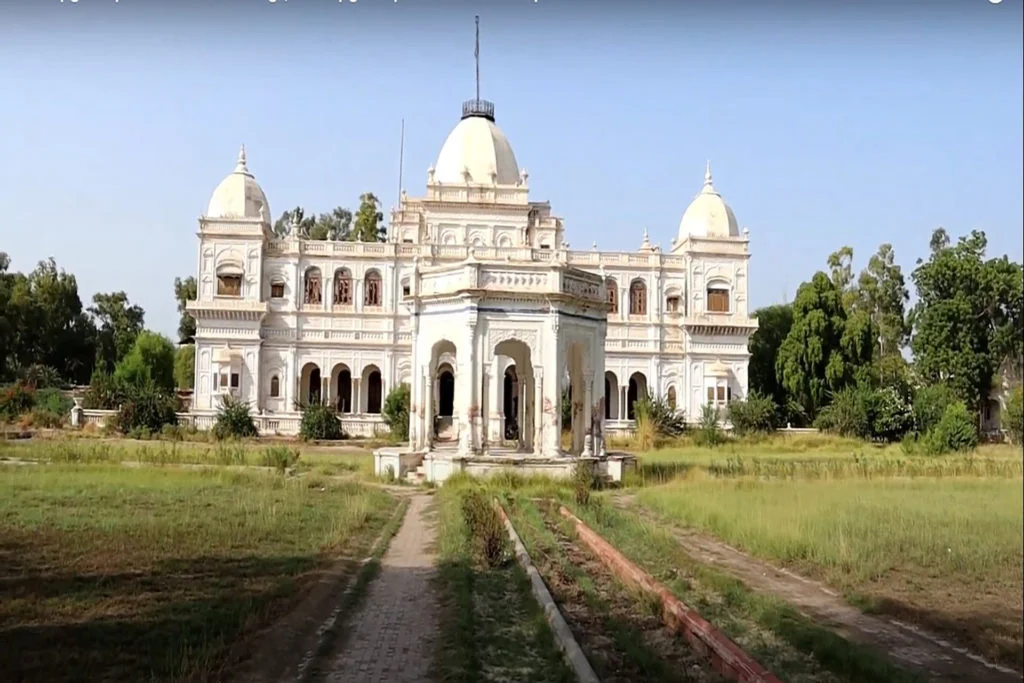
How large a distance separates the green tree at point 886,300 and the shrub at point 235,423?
34093mm

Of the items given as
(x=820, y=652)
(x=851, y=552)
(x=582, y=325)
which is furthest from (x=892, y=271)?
(x=820, y=652)

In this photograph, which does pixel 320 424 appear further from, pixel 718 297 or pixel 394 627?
pixel 394 627

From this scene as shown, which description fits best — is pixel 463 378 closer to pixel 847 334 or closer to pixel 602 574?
pixel 602 574

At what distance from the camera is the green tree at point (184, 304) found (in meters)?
59.1

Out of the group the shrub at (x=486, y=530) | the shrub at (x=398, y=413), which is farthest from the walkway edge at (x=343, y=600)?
the shrub at (x=398, y=413)

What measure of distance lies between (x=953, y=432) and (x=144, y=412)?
27629 millimetres

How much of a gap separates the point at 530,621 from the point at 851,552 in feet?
15.3

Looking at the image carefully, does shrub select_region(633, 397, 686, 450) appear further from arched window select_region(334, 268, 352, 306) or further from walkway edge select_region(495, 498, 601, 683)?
walkway edge select_region(495, 498, 601, 683)

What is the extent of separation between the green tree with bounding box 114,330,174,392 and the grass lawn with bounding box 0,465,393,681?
23200mm

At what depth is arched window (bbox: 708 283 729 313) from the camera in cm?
4675

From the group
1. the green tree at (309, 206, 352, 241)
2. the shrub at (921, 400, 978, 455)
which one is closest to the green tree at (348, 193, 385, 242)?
the green tree at (309, 206, 352, 241)

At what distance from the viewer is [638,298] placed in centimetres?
4731

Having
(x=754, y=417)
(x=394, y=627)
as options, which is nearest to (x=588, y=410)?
(x=394, y=627)

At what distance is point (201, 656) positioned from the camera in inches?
266
